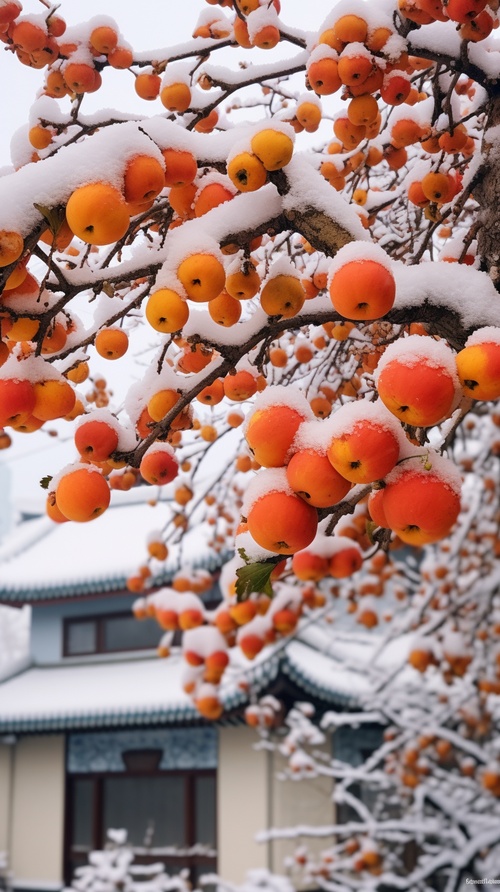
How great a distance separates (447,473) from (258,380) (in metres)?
0.83

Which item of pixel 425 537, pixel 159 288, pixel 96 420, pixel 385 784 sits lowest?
pixel 385 784

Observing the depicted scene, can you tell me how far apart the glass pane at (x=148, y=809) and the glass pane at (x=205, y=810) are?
24 centimetres

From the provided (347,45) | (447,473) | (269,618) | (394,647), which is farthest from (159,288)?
(394,647)

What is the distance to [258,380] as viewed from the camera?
1916 mm

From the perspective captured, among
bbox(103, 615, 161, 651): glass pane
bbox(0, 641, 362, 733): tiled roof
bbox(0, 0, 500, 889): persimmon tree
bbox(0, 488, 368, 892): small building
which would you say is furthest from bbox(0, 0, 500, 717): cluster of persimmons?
bbox(103, 615, 161, 651): glass pane

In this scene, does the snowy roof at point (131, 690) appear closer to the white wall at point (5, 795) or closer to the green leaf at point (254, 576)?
the white wall at point (5, 795)

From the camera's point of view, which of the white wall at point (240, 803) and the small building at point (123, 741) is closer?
the white wall at point (240, 803)

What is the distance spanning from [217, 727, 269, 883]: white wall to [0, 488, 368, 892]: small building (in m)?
0.02

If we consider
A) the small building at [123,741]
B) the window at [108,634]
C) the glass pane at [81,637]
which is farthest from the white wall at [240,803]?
the glass pane at [81,637]

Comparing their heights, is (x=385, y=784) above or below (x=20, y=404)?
below

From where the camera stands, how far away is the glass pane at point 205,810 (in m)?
11.1

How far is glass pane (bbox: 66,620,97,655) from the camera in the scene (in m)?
13.2

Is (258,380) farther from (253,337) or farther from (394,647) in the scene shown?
(394,647)

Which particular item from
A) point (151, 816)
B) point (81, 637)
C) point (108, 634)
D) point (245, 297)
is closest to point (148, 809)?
point (151, 816)
